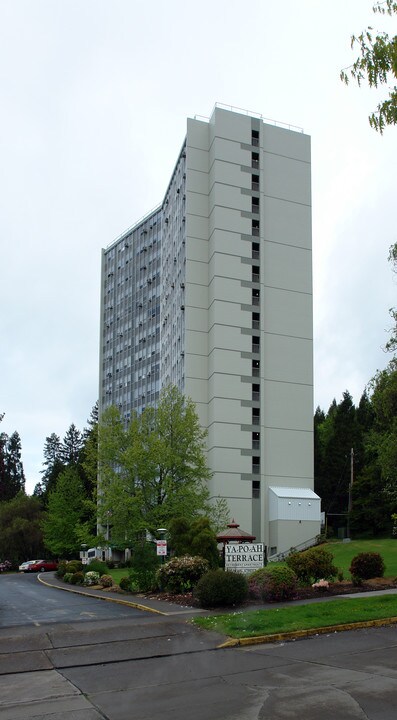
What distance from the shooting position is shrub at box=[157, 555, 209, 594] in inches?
946

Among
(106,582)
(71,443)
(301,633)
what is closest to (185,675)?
(301,633)

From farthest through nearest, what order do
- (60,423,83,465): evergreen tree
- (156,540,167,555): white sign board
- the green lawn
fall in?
1. (60,423,83,465): evergreen tree
2. the green lawn
3. (156,540,167,555): white sign board

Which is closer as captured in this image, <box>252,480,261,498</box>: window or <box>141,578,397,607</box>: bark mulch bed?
<box>141,578,397,607</box>: bark mulch bed

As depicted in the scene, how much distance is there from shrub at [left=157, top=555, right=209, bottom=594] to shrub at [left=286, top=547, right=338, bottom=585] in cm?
306

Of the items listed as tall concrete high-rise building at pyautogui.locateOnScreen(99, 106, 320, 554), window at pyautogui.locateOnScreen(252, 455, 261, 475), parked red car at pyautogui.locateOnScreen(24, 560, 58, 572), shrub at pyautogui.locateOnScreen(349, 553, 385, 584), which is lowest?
parked red car at pyautogui.locateOnScreen(24, 560, 58, 572)

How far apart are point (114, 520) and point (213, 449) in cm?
1451

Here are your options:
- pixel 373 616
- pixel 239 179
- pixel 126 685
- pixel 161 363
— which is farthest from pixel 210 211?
pixel 126 685

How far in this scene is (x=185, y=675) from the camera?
38.3 ft

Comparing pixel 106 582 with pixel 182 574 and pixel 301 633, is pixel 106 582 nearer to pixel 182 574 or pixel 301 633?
pixel 182 574

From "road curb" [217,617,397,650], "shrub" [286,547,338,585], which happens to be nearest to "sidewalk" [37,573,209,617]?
"road curb" [217,617,397,650]

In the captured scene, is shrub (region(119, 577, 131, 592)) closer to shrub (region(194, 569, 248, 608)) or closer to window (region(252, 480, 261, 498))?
shrub (region(194, 569, 248, 608))

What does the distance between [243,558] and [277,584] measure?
4607 millimetres

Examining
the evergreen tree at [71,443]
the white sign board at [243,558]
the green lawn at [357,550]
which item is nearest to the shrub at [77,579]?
the green lawn at [357,550]

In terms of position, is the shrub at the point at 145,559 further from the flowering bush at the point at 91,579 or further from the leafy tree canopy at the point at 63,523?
the leafy tree canopy at the point at 63,523
